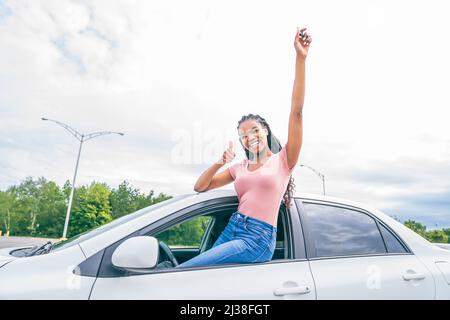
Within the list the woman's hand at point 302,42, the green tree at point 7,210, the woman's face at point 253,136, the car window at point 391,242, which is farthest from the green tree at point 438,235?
the green tree at point 7,210

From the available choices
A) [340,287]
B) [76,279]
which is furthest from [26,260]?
[340,287]

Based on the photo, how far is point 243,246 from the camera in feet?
6.79

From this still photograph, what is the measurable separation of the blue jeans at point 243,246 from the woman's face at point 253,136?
62 cm

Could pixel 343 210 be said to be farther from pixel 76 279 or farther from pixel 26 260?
pixel 26 260

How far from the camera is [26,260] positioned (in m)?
1.72

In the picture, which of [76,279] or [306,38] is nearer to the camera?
[76,279]

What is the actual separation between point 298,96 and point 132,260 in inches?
58.3

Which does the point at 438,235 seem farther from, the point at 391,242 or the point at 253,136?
the point at 253,136

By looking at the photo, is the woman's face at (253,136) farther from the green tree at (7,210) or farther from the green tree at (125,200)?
the green tree at (7,210)

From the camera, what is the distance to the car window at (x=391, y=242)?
241 centimetres

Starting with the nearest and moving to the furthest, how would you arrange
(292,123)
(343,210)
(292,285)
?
1. (292,285)
2. (292,123)
3. (343,210)

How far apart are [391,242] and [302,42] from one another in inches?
62.2
